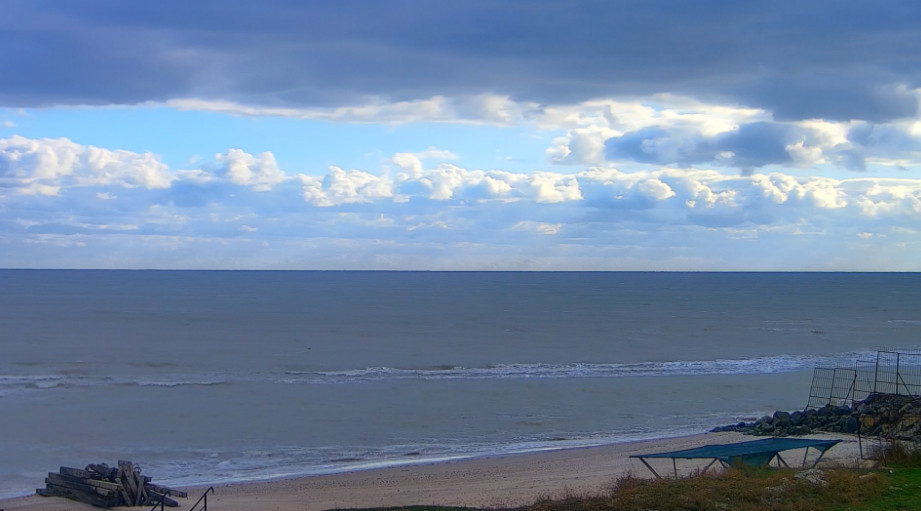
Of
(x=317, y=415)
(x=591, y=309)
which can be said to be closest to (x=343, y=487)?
(x=317, y=415)

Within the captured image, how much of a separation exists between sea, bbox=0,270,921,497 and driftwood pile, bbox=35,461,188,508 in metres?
2.56

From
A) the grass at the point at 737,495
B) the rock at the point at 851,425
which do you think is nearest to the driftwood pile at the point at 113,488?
the grass at the point at 737,495

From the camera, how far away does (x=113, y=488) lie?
1745 cm

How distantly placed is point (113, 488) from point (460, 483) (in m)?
7.41

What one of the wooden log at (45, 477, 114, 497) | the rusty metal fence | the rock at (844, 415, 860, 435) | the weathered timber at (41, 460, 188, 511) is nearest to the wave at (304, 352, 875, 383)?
the rusty metal fence

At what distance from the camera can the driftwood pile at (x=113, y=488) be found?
17516 millimetres

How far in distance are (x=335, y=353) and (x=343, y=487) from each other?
111 ft

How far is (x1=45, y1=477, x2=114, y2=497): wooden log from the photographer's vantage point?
17.6m

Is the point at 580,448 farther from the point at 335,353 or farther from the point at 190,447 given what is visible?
the point at 335,353

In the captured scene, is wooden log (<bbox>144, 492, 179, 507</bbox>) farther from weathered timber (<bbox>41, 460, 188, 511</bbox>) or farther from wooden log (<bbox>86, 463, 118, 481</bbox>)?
wooden log (<bbox>86, 463, 118, 481</bbox>)

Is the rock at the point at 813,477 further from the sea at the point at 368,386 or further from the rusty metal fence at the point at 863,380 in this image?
the rusty metal fence at the point at 863,380

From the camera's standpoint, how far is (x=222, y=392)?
37094 millimetres

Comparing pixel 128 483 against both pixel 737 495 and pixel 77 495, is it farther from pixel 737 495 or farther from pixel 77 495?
pixel 737 495

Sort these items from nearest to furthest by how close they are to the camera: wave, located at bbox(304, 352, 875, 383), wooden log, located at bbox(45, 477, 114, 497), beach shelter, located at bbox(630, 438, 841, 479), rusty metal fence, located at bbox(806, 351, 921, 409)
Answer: beach shelter, located at bbox(630, 438, 841, 479), wooden log, located at bbox(45, 477, 114, 497), rusty metal fence, located at bbox(806, 351, 921, 409), wave, located at bbox(304, 352, 875, 383)
